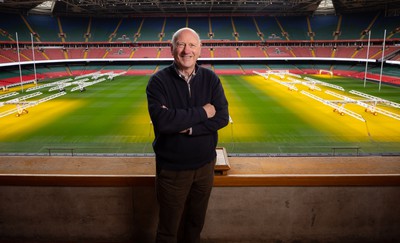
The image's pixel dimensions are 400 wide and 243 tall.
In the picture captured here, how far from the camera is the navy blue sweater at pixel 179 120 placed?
102 inches

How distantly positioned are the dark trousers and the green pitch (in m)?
7.48

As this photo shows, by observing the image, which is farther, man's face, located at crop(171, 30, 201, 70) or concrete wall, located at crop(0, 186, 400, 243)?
concrete wall, located at crop(0, 186, 400, 243)

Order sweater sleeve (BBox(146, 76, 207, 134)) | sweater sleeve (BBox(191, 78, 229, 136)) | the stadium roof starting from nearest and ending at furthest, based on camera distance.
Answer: sweater sleeve (BBox(146, 76, 207, 134)) < sweater sleeve (BBox(191, 78, 229, 136)) < the stadium roof

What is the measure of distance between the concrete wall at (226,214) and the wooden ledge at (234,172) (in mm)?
101

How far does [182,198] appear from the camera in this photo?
8.91 ft

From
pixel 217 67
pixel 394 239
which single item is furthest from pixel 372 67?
pixel 394 239

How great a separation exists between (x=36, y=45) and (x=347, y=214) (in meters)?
53.7

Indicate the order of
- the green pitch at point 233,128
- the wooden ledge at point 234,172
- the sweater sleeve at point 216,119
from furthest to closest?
the green pitch at point 233,128 < the wooden ledge at point 234,172 < the sweater sleeve at point 216,119

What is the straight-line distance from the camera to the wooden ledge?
3.26m

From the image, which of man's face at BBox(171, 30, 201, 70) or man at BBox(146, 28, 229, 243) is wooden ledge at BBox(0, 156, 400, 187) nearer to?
man at BBox(146, 28, 229, 243)

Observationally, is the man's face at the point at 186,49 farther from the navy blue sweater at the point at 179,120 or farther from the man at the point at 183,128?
the navy blue sweater at the point at 179,120

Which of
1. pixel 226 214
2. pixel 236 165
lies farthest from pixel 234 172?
pixel 226 214

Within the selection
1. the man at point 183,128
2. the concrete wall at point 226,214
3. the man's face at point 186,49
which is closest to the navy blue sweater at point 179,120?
the man at point 183,128

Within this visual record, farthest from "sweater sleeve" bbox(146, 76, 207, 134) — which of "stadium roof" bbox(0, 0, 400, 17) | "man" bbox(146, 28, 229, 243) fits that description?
"stadium roof" bbox(0, 0, 400, 17)
